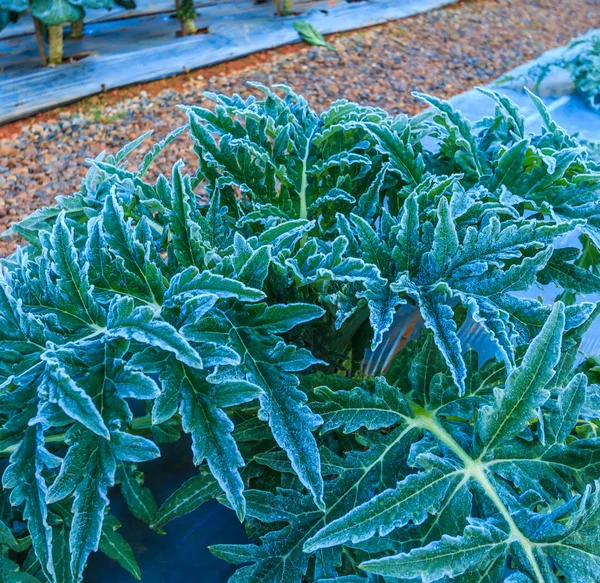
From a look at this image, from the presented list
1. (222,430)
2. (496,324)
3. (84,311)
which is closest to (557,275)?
(496,324)

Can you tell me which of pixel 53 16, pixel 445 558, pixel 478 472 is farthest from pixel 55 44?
pixel 445 558

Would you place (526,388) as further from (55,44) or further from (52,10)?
(55,44)

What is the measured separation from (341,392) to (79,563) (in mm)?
453

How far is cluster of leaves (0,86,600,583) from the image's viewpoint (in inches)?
34.4

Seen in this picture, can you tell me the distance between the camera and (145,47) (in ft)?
12.1

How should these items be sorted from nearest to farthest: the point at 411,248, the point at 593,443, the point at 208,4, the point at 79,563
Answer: the point at 79,563 → the point at 593,443 → the point at 411,248 → the point at 208,4

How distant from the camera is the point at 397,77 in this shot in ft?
13.4

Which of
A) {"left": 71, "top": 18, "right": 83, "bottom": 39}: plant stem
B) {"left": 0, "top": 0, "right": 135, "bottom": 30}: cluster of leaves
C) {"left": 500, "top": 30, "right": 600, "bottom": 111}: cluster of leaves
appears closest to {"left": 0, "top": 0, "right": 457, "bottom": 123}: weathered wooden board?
{"left": 71, "top": 18, "right": 83, "bottom": 39}: plant stem

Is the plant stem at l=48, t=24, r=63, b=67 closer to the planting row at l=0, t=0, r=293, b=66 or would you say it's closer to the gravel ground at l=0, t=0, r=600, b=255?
the planting row at l=0, t=0, r=293, b=66

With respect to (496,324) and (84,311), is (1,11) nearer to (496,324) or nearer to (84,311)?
(84,311)

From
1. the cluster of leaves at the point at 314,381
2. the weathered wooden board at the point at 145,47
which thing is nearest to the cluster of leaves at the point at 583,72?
the weathered wooden board at the point at 145,47

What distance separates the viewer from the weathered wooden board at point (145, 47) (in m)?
3.21

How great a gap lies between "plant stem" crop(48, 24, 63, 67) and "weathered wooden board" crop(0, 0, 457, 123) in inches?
2.3

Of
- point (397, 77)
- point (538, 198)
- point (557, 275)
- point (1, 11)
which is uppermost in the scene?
point (1, 11)
